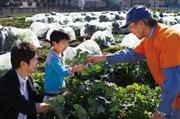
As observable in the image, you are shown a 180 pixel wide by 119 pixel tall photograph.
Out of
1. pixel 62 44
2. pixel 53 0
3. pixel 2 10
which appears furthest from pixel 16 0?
pixel 62 44

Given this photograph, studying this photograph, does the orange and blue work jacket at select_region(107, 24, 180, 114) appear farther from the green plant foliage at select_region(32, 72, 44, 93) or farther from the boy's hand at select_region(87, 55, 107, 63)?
the green plant foliage at select_region(32, 72, 44, 93)

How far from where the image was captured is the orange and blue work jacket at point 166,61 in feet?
14.0

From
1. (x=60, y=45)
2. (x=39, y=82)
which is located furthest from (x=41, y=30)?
(x=60, y=45)

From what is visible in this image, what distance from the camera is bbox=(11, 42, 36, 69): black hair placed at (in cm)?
446

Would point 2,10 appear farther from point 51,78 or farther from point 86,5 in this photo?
point 51,78

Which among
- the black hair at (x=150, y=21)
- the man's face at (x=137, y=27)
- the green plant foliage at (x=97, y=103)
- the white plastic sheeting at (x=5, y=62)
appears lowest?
the white plastic sheeting at (x=5, y=62)

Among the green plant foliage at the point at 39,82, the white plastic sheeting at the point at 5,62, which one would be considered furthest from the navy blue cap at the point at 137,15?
the white plastic sheeting at the point at 5,62

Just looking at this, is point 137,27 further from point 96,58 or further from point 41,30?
point 41,30

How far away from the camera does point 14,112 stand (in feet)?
15.2

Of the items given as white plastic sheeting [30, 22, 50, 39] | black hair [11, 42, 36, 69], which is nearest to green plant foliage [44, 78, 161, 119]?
black hair [11, 42, 36, 69]

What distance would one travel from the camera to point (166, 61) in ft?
14.0

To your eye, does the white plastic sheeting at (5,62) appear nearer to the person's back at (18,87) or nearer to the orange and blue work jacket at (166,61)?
the person's back at (18,87)

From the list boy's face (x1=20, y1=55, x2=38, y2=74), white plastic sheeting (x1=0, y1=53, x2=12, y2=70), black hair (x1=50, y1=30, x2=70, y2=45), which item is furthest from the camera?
white plastic sheeting (x1=0, y1=53, x2=12, y2=70)

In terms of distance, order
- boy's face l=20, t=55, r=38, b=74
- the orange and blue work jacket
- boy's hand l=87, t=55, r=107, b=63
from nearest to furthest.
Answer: the orange and blue work jacket → boy's face l=20, t=55, r=38, b=74 → boy's hand l=87, t=55, r=107, b=63
